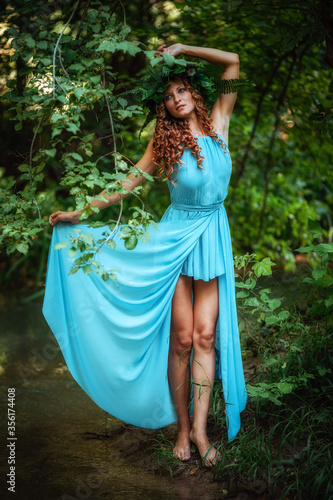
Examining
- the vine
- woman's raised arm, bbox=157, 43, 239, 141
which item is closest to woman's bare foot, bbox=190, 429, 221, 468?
the vine

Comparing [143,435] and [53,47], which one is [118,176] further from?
[143,435]

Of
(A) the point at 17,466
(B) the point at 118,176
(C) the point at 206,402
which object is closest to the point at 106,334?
(C) the point at 206,402

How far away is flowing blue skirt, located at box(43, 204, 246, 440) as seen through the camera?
2734 millimetres

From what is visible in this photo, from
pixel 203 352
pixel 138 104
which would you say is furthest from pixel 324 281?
pixel 138 104

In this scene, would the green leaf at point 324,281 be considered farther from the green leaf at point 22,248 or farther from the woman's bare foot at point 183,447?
the green leaf at point 22,248

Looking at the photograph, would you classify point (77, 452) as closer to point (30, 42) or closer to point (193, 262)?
point (193, 262)

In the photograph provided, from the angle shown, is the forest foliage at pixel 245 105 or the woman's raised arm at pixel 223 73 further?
the woman's raised arm at pixel 223 73

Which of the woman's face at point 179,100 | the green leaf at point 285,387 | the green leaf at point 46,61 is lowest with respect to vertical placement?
the green leaf at point 285,387

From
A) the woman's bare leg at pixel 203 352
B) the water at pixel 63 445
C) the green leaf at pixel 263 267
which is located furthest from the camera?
the green leaf at pixel 263 267

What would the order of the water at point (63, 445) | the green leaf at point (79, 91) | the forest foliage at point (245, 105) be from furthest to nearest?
the water at point (63, 445), the forest foliage at point (245, 105), the green leaf at point (79, 91)

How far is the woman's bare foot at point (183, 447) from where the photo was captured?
273 cm

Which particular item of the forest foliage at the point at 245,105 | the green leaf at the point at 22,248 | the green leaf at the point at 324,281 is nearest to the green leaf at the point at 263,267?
the forest foliage at the point at 245,105

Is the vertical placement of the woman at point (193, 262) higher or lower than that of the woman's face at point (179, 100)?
lower

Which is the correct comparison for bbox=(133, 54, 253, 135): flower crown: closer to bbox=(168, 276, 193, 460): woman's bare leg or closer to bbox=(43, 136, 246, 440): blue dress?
bbox=(43, 136, 246, 440): blue dress
